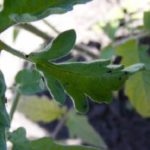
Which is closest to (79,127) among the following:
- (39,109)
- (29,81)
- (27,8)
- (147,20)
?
(39,109)

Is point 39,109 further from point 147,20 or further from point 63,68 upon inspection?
point 63,68

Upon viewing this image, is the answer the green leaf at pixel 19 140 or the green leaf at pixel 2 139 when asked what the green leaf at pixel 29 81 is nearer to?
the green leaf at pixel 19 140

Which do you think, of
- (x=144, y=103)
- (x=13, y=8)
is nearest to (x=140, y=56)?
(x=144, y=103)

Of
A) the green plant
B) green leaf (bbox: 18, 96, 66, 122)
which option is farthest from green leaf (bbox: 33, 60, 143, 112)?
green leaf (bbox: 18, 96, 66, 122)

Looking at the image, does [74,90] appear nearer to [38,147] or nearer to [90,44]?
[38,147]

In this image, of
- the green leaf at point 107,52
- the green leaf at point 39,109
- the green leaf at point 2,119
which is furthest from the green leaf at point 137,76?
the green leaf at point 2,119

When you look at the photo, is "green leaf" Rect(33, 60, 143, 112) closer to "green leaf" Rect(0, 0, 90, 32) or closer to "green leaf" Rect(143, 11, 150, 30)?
"green leaf" Rect(0, 0, 90, 32)

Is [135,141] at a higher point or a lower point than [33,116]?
lower
